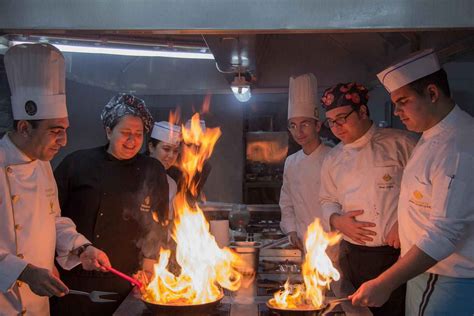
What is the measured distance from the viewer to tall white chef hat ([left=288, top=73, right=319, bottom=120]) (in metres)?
→ 3.69

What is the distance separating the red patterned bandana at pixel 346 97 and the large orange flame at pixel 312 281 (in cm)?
75

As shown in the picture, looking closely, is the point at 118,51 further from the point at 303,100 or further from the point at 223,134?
the point at 223,134

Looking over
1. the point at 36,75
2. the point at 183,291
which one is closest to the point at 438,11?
the point at 183,291

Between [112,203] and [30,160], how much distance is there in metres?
0.57

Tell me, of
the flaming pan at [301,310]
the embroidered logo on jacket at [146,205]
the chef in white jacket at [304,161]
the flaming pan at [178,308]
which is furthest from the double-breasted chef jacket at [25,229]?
the chef in white jacket at [304,161]

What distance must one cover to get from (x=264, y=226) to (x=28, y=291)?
9.83 feet

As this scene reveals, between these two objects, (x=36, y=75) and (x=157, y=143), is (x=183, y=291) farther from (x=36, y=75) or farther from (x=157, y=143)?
(x=157, y=143)

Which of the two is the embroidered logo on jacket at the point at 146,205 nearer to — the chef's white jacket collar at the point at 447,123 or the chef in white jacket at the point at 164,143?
the chef in white jacket at the point at 164,143

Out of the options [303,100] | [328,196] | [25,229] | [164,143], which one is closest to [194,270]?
[25,229]

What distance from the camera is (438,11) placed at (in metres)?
1.64

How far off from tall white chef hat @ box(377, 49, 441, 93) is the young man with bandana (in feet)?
2.16

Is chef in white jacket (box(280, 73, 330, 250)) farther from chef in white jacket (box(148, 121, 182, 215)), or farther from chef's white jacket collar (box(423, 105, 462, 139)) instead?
chef's white jacket collar (box(423, 105, 462, 139))

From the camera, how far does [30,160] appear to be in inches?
91.0

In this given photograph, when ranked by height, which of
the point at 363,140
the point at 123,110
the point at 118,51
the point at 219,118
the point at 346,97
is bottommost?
the point at 363,140
